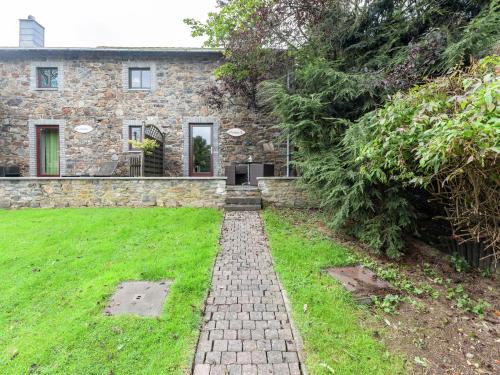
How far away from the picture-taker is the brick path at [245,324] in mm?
1986

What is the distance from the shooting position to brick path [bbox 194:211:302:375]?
1.99 metres

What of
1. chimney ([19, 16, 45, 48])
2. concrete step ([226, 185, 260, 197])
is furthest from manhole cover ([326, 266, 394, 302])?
chimney ([19, 16, 45, 48])

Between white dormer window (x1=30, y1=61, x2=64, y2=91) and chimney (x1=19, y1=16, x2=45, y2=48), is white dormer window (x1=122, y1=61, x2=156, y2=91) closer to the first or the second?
white dormer window (x1=30, y1=61, x2=64, y2=91)

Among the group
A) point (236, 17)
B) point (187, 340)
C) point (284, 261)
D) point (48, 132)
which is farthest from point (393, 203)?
point (48, 132)

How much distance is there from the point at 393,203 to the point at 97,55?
34.4 ft

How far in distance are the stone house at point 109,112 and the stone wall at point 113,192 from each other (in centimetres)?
243

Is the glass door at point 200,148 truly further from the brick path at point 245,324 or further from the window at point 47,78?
the brick path at point 245,324

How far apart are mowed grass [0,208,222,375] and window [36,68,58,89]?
6.04 metres

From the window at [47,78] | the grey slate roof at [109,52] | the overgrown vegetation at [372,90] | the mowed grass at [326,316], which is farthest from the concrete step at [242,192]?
the window at [47,78]

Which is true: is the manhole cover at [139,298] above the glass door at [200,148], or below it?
below

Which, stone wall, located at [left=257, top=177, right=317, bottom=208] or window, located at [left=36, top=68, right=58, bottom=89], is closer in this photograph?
stone wall, located at [left=257, top=177, right=317, bottom=208]

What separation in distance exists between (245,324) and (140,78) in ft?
32.2

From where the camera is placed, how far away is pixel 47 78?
9664 mm

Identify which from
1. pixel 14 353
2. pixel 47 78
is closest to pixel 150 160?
pixel 47 78
